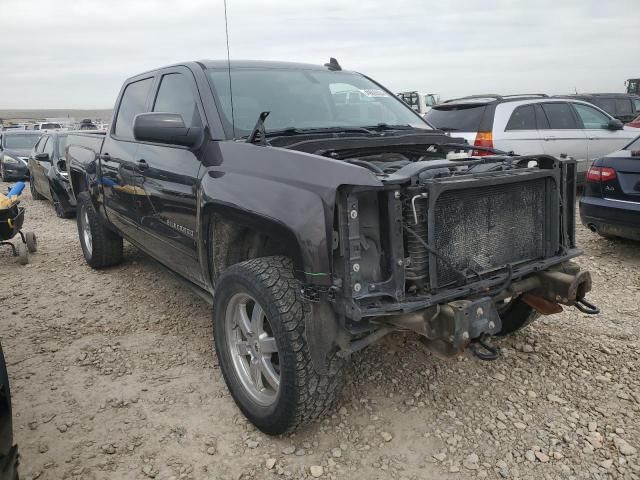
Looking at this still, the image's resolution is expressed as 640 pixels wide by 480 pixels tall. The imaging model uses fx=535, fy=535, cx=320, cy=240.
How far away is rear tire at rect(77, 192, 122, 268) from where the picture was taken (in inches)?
223

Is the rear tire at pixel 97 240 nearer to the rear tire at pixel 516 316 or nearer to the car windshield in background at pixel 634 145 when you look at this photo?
the rear tire at pixel 516 316

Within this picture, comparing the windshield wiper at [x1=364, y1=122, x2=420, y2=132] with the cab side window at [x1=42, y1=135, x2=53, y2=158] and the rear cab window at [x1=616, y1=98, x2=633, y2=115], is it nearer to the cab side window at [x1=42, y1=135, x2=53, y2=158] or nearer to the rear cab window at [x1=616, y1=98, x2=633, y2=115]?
the cab side window at [x1=42, y1=135, x2=53, y2=158]

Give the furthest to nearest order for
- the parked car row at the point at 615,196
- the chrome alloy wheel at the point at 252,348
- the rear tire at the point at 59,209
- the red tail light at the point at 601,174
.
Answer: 1. the rear tire at the point at 59,209
2. the red tail light at the point at 601,174
3. the parked car row at the point at 615,196
4. the chrome alloy wheel at the point at 252,348

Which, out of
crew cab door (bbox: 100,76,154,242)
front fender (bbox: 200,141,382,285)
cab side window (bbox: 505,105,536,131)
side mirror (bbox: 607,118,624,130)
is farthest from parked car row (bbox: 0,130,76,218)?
side mirror (bbox: 607,118,624,130)

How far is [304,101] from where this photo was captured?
12.1 ft

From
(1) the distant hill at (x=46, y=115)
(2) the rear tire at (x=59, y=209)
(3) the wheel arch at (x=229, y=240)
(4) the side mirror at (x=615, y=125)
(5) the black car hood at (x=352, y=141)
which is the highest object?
(1) the distant hill at (x=46, y=115)

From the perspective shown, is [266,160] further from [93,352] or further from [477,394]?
[93,352]

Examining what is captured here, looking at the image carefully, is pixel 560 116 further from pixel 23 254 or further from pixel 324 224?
pixel 23 254

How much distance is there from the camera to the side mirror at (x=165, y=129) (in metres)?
3.13

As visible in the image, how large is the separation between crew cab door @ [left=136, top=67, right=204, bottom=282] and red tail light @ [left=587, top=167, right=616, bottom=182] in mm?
4219

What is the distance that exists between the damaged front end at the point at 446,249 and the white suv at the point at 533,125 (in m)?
5.03

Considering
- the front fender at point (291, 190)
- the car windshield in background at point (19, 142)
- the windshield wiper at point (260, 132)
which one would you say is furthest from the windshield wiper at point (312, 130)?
the car windshield in background at point (19, 142)

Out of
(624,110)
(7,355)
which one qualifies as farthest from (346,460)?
(624,110)

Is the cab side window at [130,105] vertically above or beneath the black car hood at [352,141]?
above
